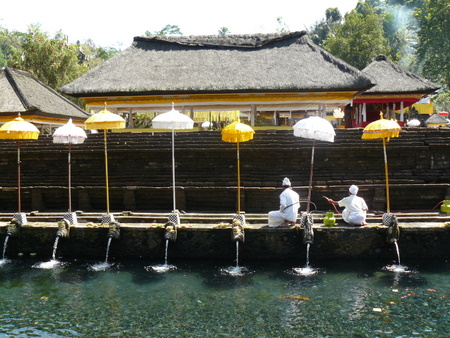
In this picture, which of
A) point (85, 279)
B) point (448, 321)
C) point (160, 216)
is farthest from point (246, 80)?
point (448, 321)

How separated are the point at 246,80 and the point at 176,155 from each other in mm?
4327

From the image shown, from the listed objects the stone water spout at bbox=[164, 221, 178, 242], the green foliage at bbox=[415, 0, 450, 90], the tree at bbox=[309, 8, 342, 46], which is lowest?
the stone water spout at bbox=[164, 221, 178, 242]

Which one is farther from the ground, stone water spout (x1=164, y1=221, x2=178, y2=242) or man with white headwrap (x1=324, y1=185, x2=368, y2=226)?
man with white headwrap (x1=324, y1=185, x2=368, y2=226)

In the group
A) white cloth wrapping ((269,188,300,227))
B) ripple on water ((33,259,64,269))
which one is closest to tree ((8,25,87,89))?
ripple on water ((33,259,64,269))

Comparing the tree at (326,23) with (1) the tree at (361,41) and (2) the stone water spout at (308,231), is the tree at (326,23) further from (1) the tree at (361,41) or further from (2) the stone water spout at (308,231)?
(2) the stone water spout at (308,231)

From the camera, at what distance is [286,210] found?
11367mm

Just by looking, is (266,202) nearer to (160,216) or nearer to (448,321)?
(160,216)

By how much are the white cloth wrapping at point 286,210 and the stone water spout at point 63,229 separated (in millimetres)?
5102

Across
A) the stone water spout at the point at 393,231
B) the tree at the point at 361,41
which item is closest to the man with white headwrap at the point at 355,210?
the stone water spout at the point at 393,231

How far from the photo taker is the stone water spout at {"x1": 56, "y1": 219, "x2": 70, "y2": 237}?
1164cm

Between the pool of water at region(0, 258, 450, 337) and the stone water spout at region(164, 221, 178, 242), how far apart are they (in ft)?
2.31

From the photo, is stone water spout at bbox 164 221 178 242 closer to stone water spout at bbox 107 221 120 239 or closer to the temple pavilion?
stone water spout at bbox 107 221 120 239

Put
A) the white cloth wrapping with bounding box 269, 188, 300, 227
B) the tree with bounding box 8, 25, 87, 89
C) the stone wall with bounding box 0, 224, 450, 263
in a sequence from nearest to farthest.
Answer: the stone wall with bounding box 0, 224, 450, 263 < the white cloth wrapping with bounding box 269, 188, 300, 227 < the tree with bounding box 8, 25, 87, 89

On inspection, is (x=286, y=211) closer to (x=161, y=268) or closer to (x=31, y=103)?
(x=161, y=268)
